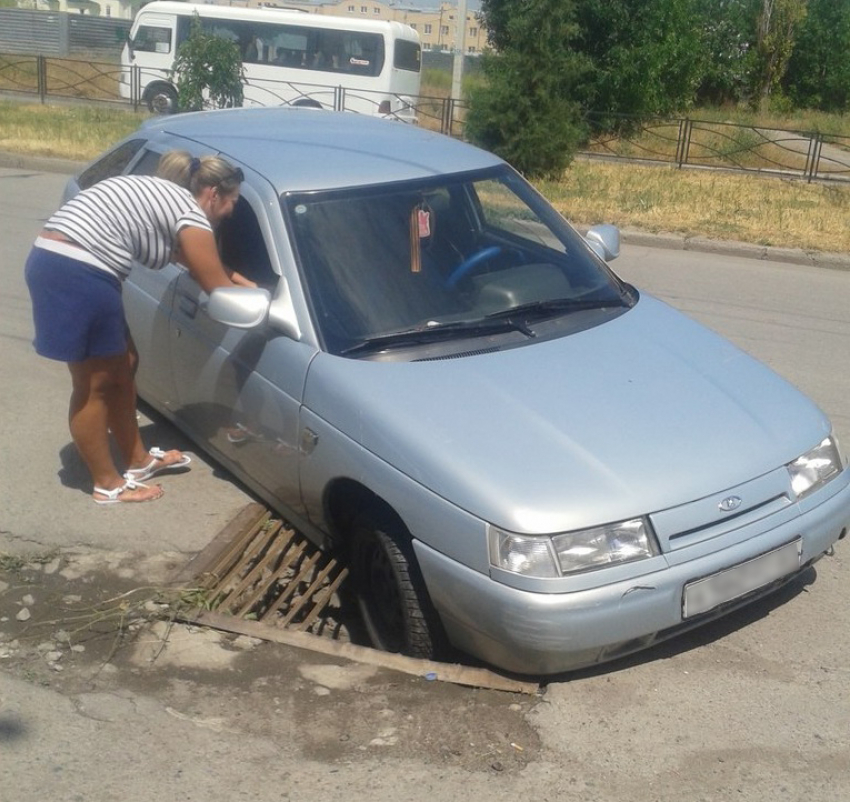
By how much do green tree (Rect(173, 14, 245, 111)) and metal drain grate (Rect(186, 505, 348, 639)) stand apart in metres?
14.4

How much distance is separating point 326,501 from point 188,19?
84.0 feet

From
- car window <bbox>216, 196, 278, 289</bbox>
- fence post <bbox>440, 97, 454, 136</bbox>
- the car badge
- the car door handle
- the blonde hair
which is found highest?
the blonde hair

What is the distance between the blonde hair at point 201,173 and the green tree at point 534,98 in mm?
11701

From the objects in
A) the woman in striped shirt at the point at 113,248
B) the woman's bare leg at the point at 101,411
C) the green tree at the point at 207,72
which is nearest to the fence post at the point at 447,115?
the green tree at the point at 207,72

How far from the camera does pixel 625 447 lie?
12.0 feet

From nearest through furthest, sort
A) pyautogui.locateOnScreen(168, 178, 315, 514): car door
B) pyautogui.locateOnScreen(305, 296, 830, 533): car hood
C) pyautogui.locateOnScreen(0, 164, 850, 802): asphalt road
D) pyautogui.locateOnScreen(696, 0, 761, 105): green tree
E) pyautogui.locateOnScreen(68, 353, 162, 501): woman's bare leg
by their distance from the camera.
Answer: pyautogui.locateOnScreen(0, 164, 850, 802): asphalt road, pyautogui.locateOnScreen(305, 296, 830, 533): car hood, pyautogui.locateOnScreen(168, 178, 315, 514): car door, pyautogui.locateOnScreen(68, 353, 162, 501): woman's bare leg, pyautogui.locateOnScreen(696, 0, 761, 105): green tree

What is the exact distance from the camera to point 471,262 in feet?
15.5

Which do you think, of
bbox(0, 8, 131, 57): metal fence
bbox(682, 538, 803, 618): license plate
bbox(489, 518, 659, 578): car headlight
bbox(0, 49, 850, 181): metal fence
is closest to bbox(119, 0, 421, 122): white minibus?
bbox(0, 49, 850, 181): metal fence

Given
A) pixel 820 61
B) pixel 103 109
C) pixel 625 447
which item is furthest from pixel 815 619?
pixel 820 61

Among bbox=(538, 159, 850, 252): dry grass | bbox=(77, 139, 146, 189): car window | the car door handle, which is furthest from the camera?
bbox=(538, 159, 850, 252): dry grass

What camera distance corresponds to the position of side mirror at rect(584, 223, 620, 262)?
17.9 feet

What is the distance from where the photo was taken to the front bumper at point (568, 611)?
11.0ft

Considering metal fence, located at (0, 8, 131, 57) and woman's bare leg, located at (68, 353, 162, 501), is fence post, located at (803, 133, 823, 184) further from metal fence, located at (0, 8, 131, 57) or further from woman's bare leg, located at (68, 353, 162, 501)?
metal fence, located at (0, 8, 131, 57)

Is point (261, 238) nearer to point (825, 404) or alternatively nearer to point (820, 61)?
point (825, 404)
